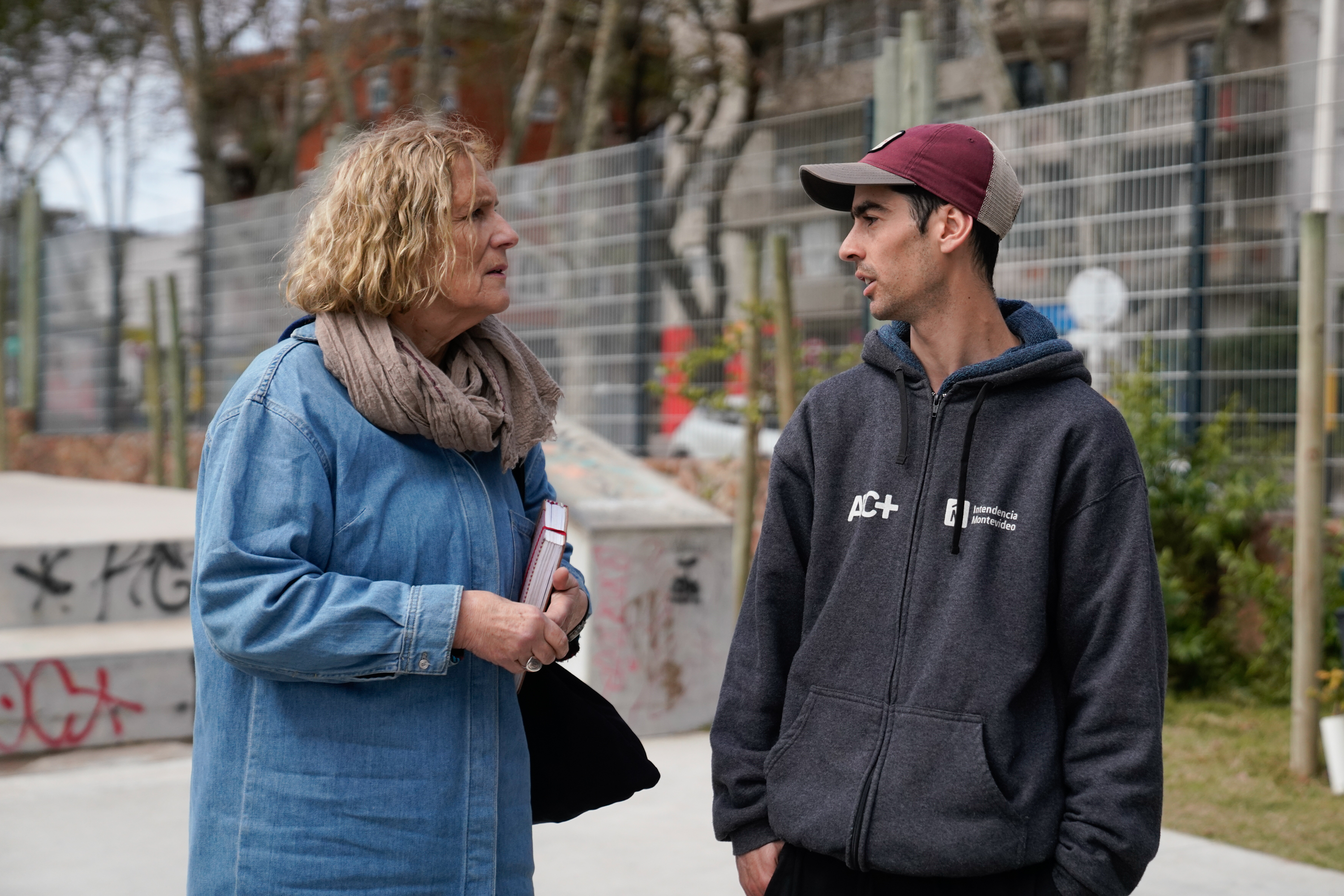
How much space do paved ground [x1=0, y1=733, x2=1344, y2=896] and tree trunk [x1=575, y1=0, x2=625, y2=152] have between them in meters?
11.3

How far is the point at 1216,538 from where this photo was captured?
657 cm

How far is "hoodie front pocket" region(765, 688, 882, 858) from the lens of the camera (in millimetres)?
2088

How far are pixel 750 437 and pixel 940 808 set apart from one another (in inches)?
196

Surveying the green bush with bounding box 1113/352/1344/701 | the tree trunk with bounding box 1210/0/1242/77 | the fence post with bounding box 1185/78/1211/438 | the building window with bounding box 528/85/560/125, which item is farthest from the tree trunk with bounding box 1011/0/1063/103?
the building window with bounding box 528/85/560/125

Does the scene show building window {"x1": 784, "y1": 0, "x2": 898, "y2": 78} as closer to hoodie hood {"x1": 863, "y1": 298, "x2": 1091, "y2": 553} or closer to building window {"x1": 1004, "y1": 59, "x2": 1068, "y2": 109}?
building window {"x1": 1004, "y1": 59, "x2": 1068, "y2": 109}

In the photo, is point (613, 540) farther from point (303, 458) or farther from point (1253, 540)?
point (303, 458)

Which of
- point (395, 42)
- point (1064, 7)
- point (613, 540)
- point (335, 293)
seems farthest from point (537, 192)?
point (1064, 7)

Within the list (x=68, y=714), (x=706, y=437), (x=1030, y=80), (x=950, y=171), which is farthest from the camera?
(x=1030, y=80)

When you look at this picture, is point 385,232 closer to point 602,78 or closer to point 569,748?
point 569,748

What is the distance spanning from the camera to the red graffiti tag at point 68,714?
5770 mm

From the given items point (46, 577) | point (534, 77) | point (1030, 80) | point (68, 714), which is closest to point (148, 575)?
point (46, 577)

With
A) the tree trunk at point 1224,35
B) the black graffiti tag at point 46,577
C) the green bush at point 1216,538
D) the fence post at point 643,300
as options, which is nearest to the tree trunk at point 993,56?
the tree trunk at point 1224,35

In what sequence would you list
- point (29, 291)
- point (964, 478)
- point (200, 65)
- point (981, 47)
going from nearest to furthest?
point (964, 478) < point (29, 291) < point (200, 65) < point (981, 47)

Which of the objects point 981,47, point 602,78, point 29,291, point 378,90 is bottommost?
point 29,291
